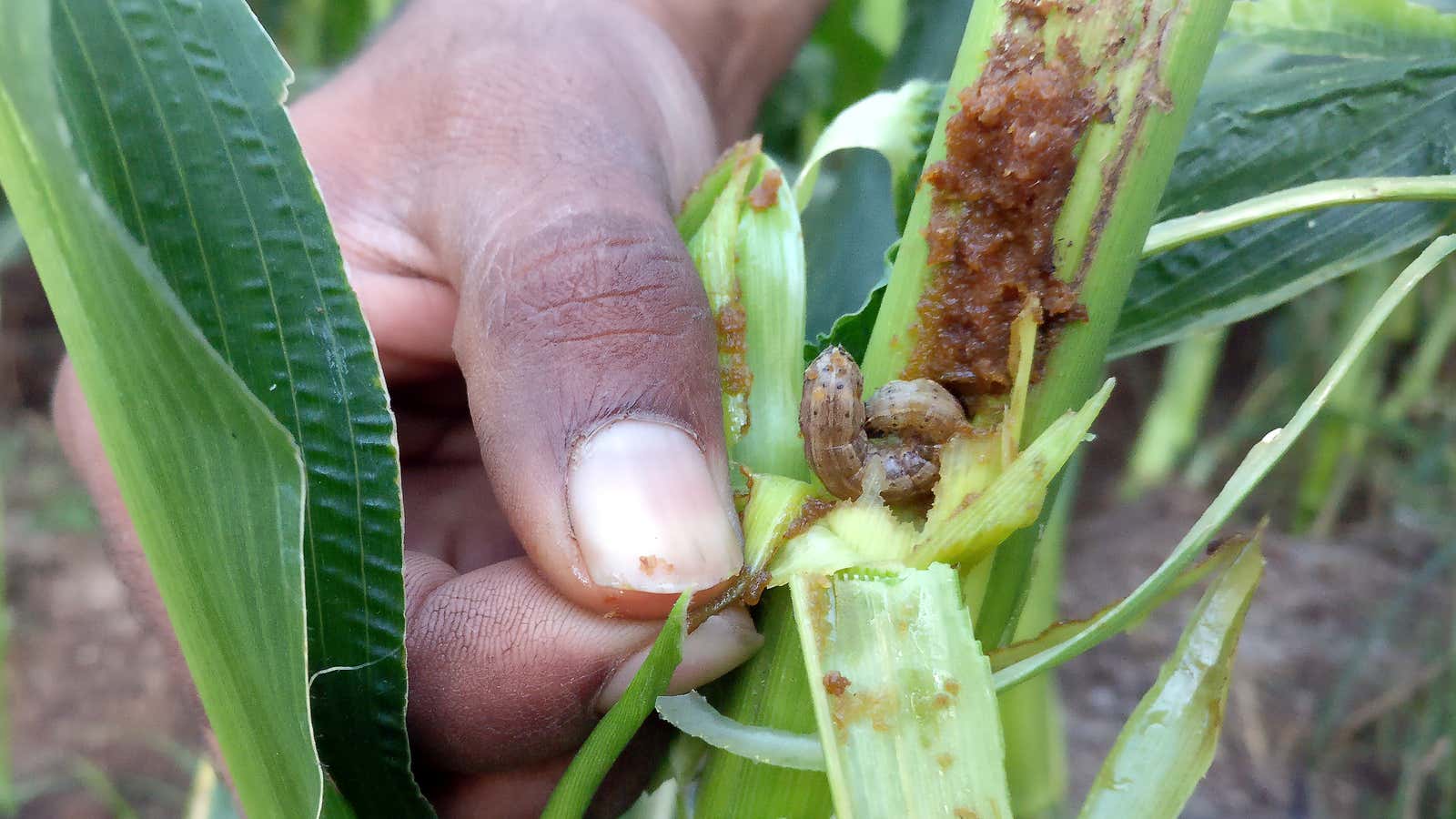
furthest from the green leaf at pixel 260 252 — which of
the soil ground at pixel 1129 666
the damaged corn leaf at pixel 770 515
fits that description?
the soil ground at pixel 1129 666

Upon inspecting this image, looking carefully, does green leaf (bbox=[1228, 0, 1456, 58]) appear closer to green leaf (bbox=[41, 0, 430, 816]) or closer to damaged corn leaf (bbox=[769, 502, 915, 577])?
damaged corn leaf (bbox=[769, 502, 915, 577])

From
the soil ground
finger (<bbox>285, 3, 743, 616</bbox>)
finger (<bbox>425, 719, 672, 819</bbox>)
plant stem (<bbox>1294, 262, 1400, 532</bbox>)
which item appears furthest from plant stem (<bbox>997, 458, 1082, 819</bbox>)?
plant stem (<bbox>1294, 262, 1400, 532</bbox>)

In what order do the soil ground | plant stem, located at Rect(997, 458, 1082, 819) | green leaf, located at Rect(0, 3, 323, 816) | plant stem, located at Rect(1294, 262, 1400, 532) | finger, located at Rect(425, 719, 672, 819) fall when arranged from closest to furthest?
green leaf, located at Rect(0, 3, 323, 816)
finger, located at Rect(425, 719, 672, 819)
plant stem, located at Rect(997, 458, 1082, 819)
the soil ground
plant stem, located at Rect(1294, 262, 1400, 532)

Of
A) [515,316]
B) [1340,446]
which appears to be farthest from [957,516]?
Answer: [1340,446]

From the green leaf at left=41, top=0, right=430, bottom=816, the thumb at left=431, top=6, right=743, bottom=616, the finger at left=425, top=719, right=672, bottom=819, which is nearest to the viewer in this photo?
the green leaf at left=41, top=0, right=430, bottom=816

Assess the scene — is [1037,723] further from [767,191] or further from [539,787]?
[767,191]

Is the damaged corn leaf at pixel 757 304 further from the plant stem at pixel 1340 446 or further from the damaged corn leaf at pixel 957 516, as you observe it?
the plant stem at pixel 1340 446

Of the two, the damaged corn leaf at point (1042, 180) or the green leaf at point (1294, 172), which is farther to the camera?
the green leaf at point (1294, 172)
